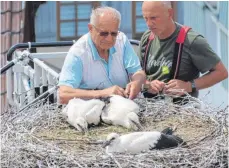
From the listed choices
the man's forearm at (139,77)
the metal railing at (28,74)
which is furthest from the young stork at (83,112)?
the metal railing at (28,74)

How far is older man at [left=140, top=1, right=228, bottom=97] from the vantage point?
176 inches

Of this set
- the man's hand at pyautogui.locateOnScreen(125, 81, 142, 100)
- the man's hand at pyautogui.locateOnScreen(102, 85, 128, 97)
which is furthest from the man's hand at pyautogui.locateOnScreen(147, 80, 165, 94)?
the man's hand at pyautogui.locateOnScreen(102, 85, 128, 97)

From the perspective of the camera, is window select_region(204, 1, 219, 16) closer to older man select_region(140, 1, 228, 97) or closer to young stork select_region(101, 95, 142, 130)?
older man select_region(140, 1, 228, 97)

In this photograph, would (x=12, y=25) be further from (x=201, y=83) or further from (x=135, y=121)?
(x=135, y=121)

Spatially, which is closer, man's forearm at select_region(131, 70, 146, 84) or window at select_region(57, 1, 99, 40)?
man's forearm at select_region(131, 70, 146, 84)

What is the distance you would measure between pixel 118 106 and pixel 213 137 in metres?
0.45

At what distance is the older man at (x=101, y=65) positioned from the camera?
399 centimetres

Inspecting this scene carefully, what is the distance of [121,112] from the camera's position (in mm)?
3865

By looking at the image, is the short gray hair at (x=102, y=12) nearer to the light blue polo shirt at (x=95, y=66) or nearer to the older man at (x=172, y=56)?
the light blue polo shirt at (x=95, y=66)

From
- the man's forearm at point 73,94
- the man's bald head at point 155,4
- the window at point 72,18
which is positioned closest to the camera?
the man's forearm at point 73,94

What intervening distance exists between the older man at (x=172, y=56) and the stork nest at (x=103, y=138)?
1.05 ft

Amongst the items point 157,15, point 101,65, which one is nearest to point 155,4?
point 157,15

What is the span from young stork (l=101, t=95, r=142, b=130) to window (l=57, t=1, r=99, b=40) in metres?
6.91

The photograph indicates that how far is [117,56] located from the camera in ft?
13.8
